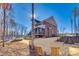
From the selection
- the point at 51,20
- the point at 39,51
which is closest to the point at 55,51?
the point at 39,51

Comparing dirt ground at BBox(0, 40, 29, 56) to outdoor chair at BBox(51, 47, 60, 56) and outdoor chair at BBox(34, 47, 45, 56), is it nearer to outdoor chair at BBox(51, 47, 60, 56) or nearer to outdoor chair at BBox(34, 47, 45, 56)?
outdoor chair at BBox(34, 47, 45, 56)

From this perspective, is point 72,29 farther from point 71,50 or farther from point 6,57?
point 6,57

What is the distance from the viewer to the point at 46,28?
1.36 m

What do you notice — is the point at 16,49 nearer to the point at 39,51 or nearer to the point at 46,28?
the point at 39,51

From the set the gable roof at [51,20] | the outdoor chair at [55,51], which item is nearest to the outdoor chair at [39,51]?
the outdoor chair at [55,51]

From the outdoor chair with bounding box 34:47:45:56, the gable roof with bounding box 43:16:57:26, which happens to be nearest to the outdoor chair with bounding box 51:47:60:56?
the outdoor chair with bounding box 34:47:45:56

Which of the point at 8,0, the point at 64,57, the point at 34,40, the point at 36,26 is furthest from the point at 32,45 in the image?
the point at 8,0

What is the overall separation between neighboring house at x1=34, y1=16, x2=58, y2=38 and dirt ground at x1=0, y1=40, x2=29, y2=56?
0.14m

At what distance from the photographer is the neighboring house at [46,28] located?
4.42 feet

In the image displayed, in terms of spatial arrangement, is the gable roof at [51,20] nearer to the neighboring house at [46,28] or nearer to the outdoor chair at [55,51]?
the neighboring house at [46,28]

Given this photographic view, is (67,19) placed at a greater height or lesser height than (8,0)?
lesser

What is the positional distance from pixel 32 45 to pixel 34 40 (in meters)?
0.05

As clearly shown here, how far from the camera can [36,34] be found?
1.35 m

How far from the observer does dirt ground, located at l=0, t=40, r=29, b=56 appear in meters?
1.36
